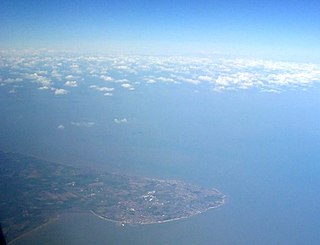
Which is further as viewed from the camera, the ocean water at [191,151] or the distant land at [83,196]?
the ocean water at [191,151]

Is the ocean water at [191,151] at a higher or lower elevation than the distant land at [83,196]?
lower

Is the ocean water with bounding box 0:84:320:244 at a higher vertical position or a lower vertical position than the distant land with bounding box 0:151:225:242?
lower

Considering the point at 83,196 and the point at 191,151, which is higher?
the point at 83,196

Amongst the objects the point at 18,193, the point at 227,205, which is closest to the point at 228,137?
the point at 227,205

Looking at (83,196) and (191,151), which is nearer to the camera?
(83,196)
